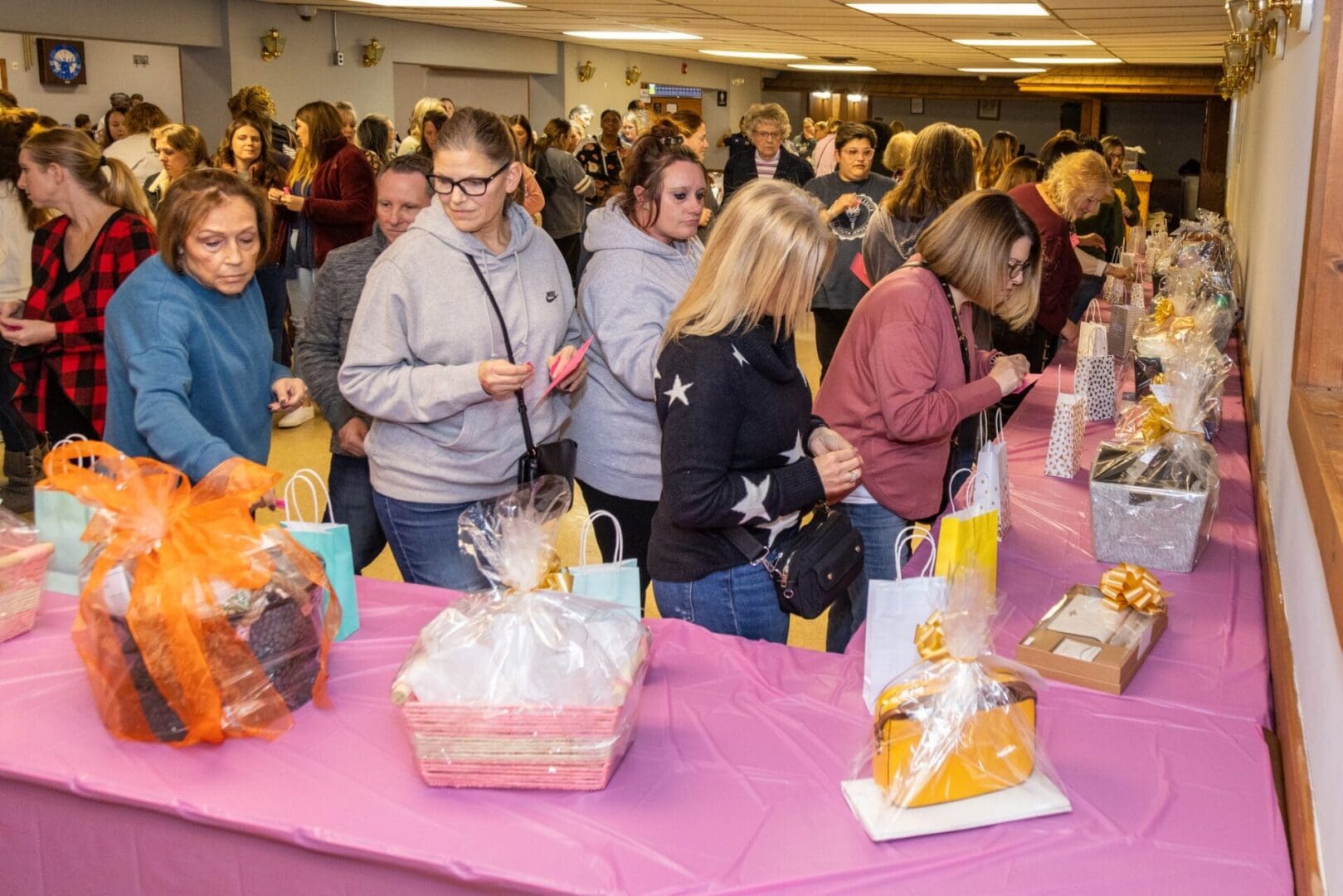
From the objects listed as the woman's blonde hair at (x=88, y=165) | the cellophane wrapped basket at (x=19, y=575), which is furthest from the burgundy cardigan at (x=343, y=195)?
the cellophane wrapped basket at (x=19, y=575)

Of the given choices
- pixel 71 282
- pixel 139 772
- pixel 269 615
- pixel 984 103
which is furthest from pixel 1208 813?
pixel 984 103

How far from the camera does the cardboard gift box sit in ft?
5.96

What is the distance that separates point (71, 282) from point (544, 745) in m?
2.64

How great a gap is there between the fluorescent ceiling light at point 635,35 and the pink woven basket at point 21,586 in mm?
10978

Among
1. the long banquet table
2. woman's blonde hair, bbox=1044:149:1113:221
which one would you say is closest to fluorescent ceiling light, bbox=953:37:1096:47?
woman's blonde hair, bbox=1044:149:1113:221

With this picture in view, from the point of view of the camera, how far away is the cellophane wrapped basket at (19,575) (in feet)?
6.53

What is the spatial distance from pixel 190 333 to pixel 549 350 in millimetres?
695

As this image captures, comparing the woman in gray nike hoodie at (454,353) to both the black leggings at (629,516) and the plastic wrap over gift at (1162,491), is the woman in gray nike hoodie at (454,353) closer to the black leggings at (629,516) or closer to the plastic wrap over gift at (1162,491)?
the black leggings at (629,516)

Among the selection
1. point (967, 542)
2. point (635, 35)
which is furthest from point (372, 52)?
point (967, 542)

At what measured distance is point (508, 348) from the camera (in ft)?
8.07

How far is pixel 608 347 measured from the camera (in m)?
2.62

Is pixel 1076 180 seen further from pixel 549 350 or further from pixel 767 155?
pixel 549 350

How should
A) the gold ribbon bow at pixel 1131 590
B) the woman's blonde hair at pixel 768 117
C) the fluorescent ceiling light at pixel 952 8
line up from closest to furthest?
the gold ribbon bow at pixel 1131 590, the woman's blonde hair at pixel 768 117, the fluorescent ceiling light at pixel 952 8

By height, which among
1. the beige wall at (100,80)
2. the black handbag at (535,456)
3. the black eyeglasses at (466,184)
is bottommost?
the black handbag at (535,456)
